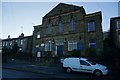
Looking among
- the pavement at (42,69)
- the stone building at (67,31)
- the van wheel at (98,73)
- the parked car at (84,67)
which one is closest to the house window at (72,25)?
the stone building at (67,31)

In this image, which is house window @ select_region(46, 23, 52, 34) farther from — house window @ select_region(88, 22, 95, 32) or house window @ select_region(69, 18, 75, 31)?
house window @ select_region(88, 22, 95, 32)

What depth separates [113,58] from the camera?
13.7 meters

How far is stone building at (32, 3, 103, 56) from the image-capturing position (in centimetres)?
1870

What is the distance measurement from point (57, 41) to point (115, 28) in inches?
555

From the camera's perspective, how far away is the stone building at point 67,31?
1870cm

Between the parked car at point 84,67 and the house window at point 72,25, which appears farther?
the house window at point 72,25

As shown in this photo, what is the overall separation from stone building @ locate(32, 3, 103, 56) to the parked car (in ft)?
28.1

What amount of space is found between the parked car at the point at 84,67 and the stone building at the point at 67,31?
337 inches

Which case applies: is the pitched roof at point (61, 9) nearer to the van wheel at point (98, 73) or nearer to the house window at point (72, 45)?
the house window at point (72, 45)

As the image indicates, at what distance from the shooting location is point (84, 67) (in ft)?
32.9

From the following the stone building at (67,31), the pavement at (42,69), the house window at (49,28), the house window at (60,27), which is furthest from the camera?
the house window at (49,28)

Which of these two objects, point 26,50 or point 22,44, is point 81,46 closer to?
point 26,50

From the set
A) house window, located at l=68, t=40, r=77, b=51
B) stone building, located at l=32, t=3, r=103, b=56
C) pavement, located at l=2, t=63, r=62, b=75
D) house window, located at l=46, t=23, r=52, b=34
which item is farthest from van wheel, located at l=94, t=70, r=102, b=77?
house window, located at l=46, t=23, r=52, b=34

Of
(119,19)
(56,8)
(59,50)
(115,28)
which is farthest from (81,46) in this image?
(56,8)
